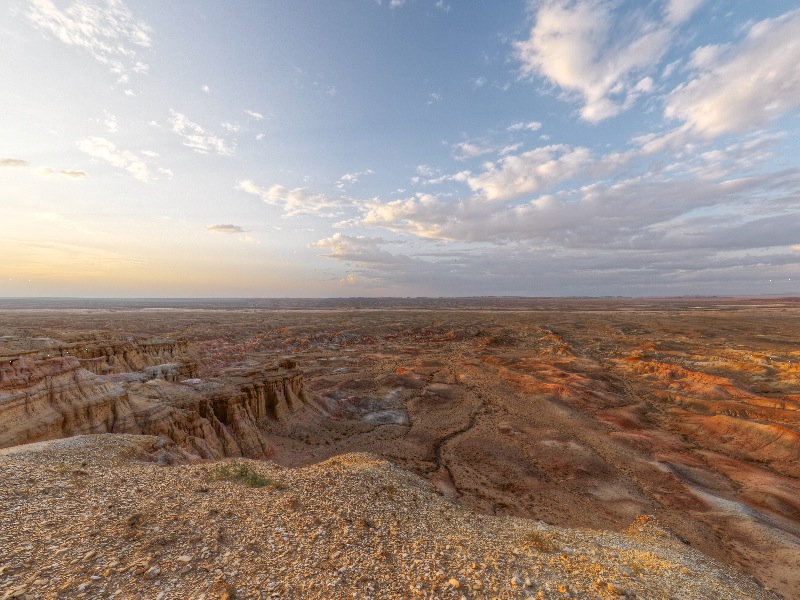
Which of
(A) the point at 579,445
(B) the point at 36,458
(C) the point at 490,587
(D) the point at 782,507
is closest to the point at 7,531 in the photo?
(B) the point at 36,458

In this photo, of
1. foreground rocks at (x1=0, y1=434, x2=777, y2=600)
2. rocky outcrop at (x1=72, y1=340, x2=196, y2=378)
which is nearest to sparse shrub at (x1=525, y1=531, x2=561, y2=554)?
foreground rocks at (x1=0, y1=434, x2=777, y2=600)

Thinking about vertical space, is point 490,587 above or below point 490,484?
above

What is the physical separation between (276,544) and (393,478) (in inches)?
303

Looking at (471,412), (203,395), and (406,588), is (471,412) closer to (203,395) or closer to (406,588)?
(203,395)

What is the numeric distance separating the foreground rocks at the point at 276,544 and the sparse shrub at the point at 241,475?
0.08 metres

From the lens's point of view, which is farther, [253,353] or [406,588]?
[253,353]

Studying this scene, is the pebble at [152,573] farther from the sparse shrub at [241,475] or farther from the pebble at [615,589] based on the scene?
the pebble at [615,589]

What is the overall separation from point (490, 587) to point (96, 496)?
41.1 feet

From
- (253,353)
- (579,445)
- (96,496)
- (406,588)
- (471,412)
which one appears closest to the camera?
(406,588)

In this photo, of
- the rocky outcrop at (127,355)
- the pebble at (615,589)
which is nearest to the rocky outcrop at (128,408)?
the rocky outcrop at (127,355)

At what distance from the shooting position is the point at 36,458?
539 inches

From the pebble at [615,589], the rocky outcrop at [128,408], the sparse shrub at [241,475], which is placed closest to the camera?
the pebble at [615,589]

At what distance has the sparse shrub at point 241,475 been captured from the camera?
45.5ft

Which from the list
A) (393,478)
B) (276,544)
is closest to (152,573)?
(276,544)
